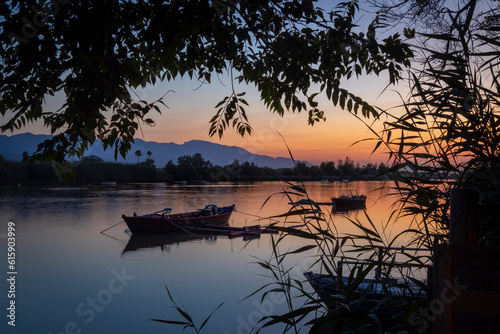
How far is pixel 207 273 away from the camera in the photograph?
16.6 metres

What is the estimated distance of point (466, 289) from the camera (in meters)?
1.73

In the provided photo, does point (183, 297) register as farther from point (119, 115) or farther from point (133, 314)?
point (119, 115)

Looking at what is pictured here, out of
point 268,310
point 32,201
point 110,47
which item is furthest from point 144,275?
point 32,201

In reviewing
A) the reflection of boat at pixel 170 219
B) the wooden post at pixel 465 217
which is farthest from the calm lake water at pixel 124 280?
the wooden post at pixel 465 217

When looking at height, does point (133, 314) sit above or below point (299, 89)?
below

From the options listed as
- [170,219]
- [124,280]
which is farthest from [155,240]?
[124,280]

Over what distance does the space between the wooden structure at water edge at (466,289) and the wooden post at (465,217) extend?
1.7 inches

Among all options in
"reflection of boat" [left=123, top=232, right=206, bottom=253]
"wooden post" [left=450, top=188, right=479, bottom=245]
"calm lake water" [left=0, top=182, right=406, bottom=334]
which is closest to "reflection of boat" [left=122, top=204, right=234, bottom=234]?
"reflection of boat" [left=123, top=232, right=206, bottom=253]

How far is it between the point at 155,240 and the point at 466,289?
72.8 feet

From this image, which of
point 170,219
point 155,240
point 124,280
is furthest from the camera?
point 155,240

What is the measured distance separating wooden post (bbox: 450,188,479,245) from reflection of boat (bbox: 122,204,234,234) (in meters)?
19.4

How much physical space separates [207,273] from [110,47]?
49.8ft

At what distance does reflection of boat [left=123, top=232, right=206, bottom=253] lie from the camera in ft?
70.2

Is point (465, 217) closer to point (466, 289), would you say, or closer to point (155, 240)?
point (466, 289)
